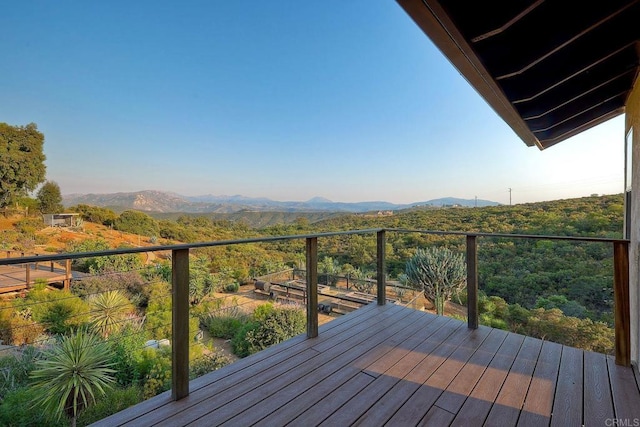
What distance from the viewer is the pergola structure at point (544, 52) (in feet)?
4.69

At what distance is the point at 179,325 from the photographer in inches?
72.4

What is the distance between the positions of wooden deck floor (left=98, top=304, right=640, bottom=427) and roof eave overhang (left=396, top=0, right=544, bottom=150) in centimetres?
207

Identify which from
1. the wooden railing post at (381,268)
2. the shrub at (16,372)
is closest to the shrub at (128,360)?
the shrub at (16,372)

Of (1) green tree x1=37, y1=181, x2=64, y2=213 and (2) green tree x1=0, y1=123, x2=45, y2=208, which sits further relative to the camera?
(1) green tree x1=37, y1=181, x2=64, y2=213

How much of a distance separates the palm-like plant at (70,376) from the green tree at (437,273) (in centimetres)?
429

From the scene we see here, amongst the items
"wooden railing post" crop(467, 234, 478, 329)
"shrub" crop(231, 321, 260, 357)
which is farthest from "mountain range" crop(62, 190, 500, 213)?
"wooden railing post" crop(467, 234, 478, 329)

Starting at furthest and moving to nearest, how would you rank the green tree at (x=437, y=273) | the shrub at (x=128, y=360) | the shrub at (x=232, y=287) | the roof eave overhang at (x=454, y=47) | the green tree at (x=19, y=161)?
1. the green tree at (x=19, y=161)
2. the shrub at (x=232, y=287)
3. the green tree at (x=437, y=273)
4. the shrub at (x=128, y=360)
5. the roof eave overhang at (x=454, y=47)

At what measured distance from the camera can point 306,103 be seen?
45.1 feet

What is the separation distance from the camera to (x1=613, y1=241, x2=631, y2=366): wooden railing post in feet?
7.32

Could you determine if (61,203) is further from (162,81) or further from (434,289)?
(434,289)

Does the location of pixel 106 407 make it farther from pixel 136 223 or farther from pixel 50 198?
pixel 50 198

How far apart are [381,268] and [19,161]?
21404 mm

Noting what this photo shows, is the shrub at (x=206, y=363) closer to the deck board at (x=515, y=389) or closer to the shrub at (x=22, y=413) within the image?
the shrub at (x=22, y=413)

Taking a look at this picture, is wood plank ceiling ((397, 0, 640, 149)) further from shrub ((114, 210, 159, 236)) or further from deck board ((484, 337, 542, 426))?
shrub ((114, 210, 159, 236))
